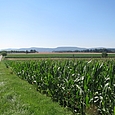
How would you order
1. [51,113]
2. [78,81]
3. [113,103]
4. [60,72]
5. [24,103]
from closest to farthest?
[113,103] < [51,113] < [78,81] < [24,103] < [60,72]

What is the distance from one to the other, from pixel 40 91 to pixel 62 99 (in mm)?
2778

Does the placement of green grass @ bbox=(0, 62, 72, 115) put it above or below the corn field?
below

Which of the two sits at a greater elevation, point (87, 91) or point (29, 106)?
point (87, 91)

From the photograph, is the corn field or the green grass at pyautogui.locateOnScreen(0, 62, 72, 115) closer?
the corn field

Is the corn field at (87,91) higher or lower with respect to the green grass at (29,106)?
higher

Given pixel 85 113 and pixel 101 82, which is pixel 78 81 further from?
pixel 85 113

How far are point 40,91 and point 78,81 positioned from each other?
351 cm

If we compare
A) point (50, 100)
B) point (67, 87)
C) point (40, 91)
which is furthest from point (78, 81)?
point (40, 91)

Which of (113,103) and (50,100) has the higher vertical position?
(113,103)

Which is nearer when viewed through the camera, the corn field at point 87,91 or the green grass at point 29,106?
the corn field at point 87,91

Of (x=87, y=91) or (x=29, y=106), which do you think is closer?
(x=87, y=91)

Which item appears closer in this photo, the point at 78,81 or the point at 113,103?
the point at 113,103

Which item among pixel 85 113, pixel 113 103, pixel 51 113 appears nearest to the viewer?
pixel 113 103

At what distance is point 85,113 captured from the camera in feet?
21.1
